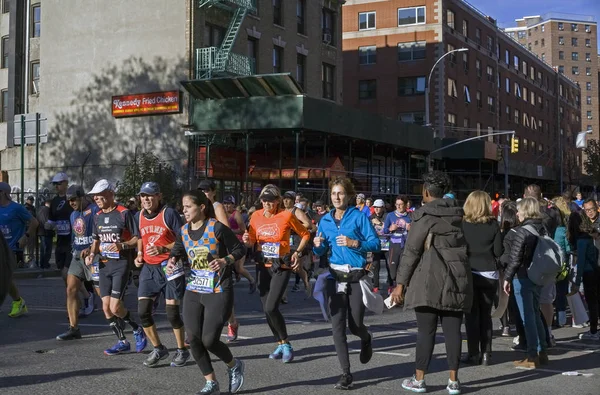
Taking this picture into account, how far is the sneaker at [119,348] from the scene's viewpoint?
827 cm

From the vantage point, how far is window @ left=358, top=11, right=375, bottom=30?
56.3 meters

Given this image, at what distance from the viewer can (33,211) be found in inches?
801

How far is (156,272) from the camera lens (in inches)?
307

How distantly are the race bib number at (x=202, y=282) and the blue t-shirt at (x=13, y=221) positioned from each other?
18.2ft

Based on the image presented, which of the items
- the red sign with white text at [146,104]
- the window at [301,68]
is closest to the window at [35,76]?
the red sign with white text at [146,104]

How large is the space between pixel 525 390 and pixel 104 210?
4850 millimetres

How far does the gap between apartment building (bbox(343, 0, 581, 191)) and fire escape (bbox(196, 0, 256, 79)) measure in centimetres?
2244

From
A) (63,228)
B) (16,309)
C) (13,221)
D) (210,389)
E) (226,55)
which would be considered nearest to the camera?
(210,389)

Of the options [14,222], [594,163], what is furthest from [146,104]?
[594,163]

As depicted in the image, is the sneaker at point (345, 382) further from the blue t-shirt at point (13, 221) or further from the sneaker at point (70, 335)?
the blue t-shirt at point (13, 221)

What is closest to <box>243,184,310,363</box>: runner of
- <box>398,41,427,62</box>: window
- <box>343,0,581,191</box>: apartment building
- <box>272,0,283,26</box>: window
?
<box>272,0,283,26</box>: window

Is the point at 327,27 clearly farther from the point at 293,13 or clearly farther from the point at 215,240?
the point at 215,240

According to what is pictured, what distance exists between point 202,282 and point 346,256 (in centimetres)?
149

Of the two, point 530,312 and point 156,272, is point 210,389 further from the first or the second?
point 530,312
